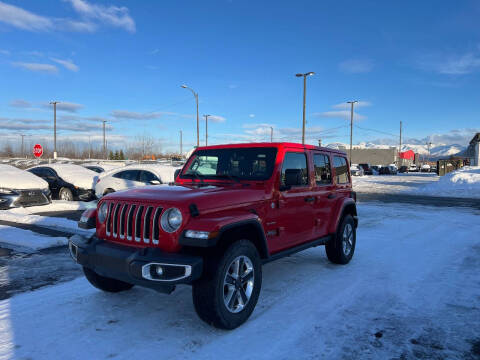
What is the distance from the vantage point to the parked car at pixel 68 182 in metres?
13.6

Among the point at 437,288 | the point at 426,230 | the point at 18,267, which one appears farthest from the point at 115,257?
the point at 426,230

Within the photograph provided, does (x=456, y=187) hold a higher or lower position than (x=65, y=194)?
higher

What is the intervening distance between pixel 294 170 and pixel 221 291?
5.75 feet

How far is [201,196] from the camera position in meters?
3.52

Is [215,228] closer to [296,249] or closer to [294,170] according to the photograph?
[294,170]

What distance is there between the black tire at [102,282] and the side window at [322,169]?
3036 millimetres

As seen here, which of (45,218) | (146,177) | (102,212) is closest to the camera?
(102,212)

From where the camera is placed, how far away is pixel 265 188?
4191 mm

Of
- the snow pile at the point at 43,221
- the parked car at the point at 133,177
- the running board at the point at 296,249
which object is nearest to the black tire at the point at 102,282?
the running board at the point at 296,249

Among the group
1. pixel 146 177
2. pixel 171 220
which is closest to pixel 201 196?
pixel 171 220

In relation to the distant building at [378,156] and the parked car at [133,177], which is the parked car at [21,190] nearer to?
the parked car at [133,177]

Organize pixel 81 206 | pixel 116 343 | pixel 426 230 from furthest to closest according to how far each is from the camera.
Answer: pixel 81 206 < pixel 426 230 < pixel 116 343

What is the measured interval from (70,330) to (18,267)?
2614 mm

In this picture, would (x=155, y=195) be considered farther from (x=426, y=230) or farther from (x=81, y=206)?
(x=81, y=206)
